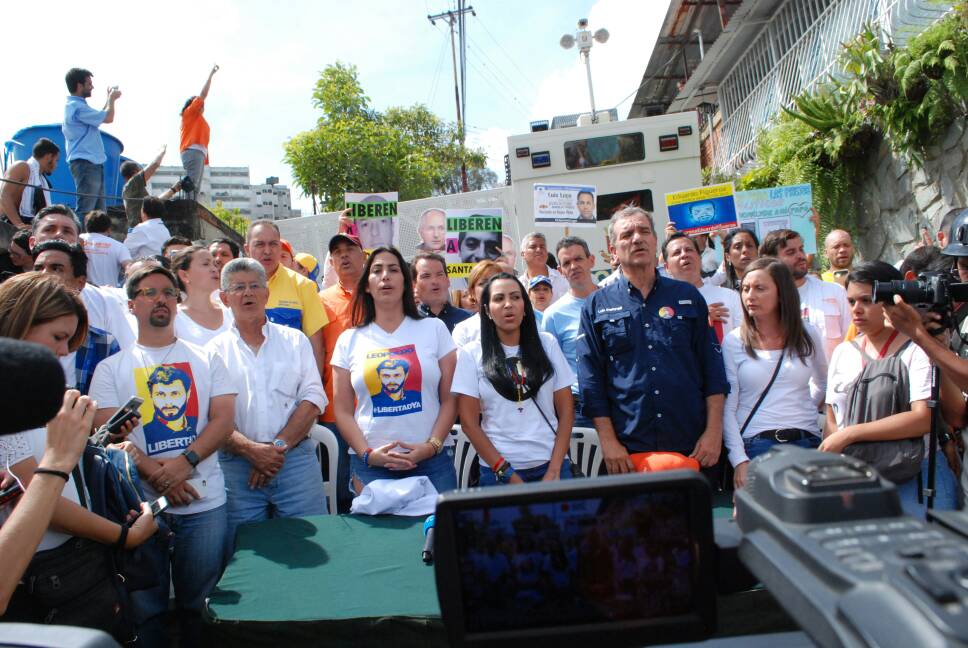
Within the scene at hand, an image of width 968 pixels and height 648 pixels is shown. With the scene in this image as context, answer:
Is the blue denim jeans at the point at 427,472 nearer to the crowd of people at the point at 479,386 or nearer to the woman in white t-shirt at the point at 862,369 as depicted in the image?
the crowd of people at the point at 479,386

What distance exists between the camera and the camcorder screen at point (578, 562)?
3.06ft

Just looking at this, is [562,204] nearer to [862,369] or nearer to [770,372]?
[770,372]

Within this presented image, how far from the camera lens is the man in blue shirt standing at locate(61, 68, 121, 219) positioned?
8.33 meters

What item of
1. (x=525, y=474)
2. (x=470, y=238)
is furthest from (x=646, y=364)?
(x=470, y=238)

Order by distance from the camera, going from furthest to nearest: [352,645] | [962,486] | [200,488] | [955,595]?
[200,488] → [962,486] → [352,645] → [955,595]

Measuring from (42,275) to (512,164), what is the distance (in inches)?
295

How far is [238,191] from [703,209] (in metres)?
157

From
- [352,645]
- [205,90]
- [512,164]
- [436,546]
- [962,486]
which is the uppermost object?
[205,90]

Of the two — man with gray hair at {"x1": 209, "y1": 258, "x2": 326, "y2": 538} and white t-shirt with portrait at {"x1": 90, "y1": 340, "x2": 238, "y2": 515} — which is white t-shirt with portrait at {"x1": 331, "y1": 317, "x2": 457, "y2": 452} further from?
white t-shirt with portrait at {"x1": 90, "y1": 340, "x2": 238, "y2": 515}

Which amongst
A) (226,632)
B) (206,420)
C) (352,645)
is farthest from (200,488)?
(352,645)

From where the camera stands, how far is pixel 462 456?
4.42 m

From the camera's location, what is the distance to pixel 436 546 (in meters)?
0.92

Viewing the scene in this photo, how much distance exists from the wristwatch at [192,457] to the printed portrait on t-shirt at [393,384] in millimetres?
924

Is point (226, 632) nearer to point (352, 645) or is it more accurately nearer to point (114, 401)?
point (352, 645)
